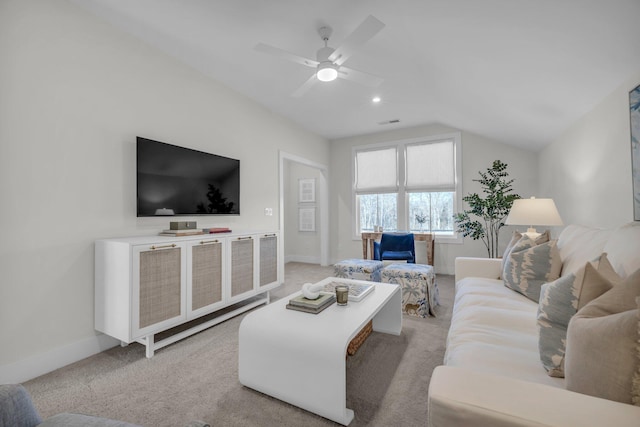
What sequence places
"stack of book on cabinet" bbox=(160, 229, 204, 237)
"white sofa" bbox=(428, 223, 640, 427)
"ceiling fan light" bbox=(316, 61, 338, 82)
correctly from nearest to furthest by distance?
"white sofa" bbox=(428, 223, 640, 427) → "ceiling fan light" bbox=(316, 61, 338, 82) → "stack of book on cabinet" bbox=(160, 229, 204, 237)

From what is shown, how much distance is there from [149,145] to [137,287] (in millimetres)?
1271

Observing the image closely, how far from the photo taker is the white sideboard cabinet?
6.61 ft

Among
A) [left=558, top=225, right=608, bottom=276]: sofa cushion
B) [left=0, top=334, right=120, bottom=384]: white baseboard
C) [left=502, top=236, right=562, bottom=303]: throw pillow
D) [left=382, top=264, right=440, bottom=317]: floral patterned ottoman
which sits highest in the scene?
[left=558, top=225, right=608, bottom=276]: sofa cushion

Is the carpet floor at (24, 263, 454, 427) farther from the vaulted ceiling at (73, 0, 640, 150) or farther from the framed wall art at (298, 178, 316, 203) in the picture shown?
the framed wall art at (298, 178, 316, 203)

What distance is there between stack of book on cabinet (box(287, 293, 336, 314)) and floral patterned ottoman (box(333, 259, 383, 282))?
4.44 feet

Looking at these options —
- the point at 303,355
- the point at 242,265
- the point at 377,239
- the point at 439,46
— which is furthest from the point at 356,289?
the point at 377,239

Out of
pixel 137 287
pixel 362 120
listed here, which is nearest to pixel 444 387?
pixel 137 287

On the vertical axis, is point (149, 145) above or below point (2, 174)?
above

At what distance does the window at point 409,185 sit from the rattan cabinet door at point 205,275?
345cm

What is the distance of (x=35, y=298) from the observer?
191 centimetres

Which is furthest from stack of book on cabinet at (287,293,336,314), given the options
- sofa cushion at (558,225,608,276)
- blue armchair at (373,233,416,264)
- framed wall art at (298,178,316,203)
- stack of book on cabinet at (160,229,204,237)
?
framed wall art at (298,178,316,203)

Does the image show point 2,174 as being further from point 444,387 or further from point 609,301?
point 609,301

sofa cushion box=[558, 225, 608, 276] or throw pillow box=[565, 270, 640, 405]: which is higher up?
sofa cushion box=[558, 225, 608, 276]

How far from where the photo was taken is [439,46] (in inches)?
92.1
